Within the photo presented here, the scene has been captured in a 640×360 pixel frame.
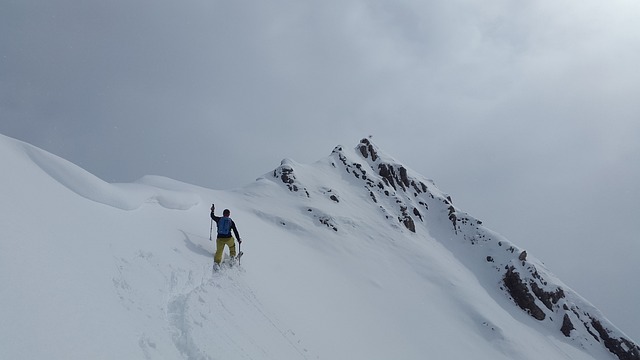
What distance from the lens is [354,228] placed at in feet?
143

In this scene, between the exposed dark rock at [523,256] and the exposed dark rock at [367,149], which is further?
the exposed dark rock at [367,149]

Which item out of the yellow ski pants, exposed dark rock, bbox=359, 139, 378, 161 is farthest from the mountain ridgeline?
the yellow ski pants

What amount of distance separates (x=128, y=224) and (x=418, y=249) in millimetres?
36458

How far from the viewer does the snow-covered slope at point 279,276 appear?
6.98 metres

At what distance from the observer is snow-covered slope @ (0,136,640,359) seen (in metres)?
6.98

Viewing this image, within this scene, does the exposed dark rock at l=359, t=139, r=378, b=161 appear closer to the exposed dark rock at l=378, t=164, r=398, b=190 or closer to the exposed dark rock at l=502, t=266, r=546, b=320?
the exposed dark rock at l=378, t=164, r=398, b=190

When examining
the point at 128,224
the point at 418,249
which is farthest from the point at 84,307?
the point at 418,249

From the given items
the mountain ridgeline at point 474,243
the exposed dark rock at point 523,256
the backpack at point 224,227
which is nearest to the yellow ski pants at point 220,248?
the backpack at point 224,227

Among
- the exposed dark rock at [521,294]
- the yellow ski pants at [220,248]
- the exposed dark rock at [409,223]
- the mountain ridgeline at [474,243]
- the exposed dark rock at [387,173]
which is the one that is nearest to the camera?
the yellow ski pants at [220,248]

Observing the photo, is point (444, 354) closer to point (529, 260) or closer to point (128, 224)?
point (128, 224)

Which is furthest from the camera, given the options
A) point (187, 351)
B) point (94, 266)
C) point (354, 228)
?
point (354, 228)

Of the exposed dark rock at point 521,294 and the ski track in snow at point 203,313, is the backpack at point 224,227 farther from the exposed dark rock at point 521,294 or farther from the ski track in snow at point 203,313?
the exposed dark rock at point 521,294

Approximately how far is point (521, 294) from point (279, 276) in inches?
1389

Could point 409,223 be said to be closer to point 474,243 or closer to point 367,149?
point 474,243
